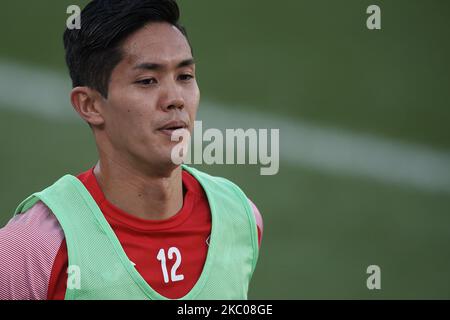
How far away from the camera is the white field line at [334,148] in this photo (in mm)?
6258

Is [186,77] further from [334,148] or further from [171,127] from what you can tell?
[334,148]

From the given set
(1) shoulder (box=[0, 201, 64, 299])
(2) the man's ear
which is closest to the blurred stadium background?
(2) the man's ear

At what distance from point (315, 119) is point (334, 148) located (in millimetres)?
235

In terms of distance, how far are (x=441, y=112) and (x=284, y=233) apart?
153 centimetres

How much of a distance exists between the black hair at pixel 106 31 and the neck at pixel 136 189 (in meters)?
0.25

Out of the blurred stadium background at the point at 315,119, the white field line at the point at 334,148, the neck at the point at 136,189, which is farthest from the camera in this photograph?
the white field line at the point at 334,148

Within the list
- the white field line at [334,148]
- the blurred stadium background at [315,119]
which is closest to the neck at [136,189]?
the blurred stadium background at [315,119]

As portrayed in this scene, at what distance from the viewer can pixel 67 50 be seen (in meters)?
2.98

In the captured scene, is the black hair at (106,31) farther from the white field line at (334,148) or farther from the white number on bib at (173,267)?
the white field line at (334,148)

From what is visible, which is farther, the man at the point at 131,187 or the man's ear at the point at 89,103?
the man's ear at the point at 89,103

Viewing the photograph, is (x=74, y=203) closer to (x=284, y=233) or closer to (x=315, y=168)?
(x=284, y=233)

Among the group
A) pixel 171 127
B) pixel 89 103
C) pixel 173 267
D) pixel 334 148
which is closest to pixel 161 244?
pixel 173 267

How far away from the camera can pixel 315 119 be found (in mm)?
6410
